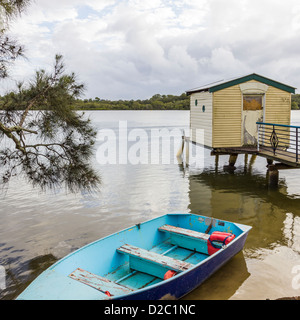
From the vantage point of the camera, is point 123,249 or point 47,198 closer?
point 123,249

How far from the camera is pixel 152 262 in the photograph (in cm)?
622

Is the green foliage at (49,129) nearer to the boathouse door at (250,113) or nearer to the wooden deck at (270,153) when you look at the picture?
the wooden deck at (270,153)

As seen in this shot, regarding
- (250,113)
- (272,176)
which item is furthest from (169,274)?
(250,113)

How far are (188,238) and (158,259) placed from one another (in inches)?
65.0

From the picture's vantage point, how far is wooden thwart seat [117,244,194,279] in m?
6.00

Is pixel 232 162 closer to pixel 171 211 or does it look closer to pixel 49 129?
pixel 171 211

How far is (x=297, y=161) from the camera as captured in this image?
470 inches

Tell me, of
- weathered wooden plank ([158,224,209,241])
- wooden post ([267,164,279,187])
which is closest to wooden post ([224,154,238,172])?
wooden post ([267,164,279,187])

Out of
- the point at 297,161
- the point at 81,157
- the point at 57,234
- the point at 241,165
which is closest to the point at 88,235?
the point at 57,234

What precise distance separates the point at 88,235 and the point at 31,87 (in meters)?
4.99

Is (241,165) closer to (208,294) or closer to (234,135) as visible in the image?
(234,135)

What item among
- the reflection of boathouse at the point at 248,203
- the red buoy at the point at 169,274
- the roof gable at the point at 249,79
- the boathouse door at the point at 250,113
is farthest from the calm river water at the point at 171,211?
the roof gable at the point at 249,79

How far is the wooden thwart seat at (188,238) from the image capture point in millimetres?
7441
